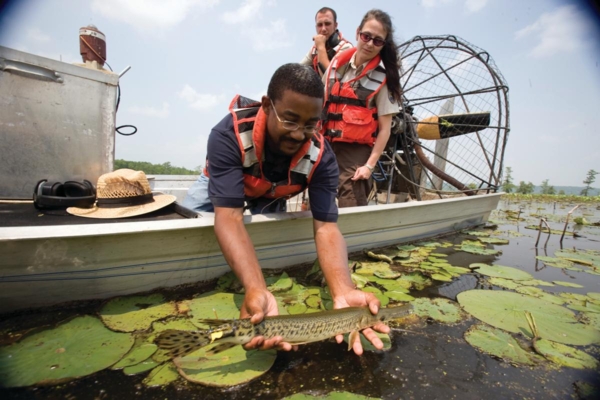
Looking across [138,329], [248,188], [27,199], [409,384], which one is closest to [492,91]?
[248,188]

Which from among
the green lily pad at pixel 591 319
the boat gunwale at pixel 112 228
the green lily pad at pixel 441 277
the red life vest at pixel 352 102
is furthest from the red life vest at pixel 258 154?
the green lily pad at pixel 591 319

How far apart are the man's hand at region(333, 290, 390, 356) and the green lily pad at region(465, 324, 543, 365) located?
0.83m

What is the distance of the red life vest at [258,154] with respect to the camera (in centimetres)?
238

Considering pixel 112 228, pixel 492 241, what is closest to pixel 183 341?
pixel 112 228

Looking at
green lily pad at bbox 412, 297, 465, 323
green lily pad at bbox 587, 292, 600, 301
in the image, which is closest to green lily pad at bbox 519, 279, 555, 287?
green lily pad at bbox 587, 292, 600, 301

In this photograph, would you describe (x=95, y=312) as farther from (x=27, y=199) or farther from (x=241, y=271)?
(x=27, y=199)

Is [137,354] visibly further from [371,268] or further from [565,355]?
[565,355]

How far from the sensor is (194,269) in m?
2.65

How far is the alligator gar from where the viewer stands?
5.06 ft

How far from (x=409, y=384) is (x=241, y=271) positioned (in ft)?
4.19

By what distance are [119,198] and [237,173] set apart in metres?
1.26

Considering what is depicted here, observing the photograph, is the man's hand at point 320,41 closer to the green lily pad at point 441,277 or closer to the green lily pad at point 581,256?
the green lily pad at point 441,277

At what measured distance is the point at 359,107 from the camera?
402cm

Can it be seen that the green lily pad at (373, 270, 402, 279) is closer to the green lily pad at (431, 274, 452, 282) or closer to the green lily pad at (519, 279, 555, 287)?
the green lily pad at (431, 274, 452, 282)
